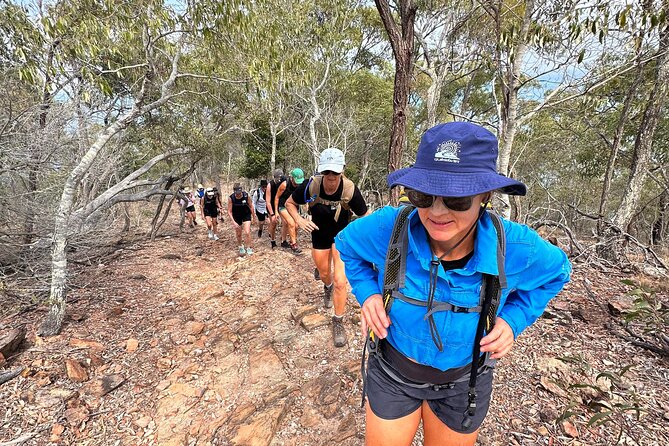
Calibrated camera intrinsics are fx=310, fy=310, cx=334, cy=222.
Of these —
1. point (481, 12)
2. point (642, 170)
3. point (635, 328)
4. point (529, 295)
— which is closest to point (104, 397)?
point (529, 295)

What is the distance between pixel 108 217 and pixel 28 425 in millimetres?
6773

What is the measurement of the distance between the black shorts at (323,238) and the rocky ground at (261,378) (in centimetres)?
99

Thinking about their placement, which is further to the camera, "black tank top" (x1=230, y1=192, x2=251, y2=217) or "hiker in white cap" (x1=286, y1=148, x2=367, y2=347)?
"black tank top" (x1=230, y1=192, x2=251, y2=217)

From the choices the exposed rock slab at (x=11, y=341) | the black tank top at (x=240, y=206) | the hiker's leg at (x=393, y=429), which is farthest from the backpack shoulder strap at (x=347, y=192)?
the black tank top at (x=240, y=206)

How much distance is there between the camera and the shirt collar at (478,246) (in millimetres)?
1147

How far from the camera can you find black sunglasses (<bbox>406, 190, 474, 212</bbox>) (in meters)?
1.05

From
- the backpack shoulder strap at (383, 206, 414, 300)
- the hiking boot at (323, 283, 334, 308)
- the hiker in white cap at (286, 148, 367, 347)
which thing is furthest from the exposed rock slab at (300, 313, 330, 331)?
the backpack shoulder strap at (383, 206, 414, 300)

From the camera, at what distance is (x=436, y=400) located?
1449 mm

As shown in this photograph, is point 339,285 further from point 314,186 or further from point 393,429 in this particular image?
point 393,429

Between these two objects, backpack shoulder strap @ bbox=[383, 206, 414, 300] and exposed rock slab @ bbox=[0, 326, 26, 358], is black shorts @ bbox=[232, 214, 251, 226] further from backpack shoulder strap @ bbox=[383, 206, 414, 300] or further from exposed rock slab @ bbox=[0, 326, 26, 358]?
backpack shoulder strap @ bbox=[383, 206, 414, 300]

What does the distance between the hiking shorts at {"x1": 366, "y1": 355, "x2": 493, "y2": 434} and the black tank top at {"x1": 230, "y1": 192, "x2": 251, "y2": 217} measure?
19.3ft

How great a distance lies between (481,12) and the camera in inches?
377

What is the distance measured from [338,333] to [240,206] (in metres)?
4.30

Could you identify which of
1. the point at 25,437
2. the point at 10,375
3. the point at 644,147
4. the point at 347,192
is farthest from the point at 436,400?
the point at 644,147
